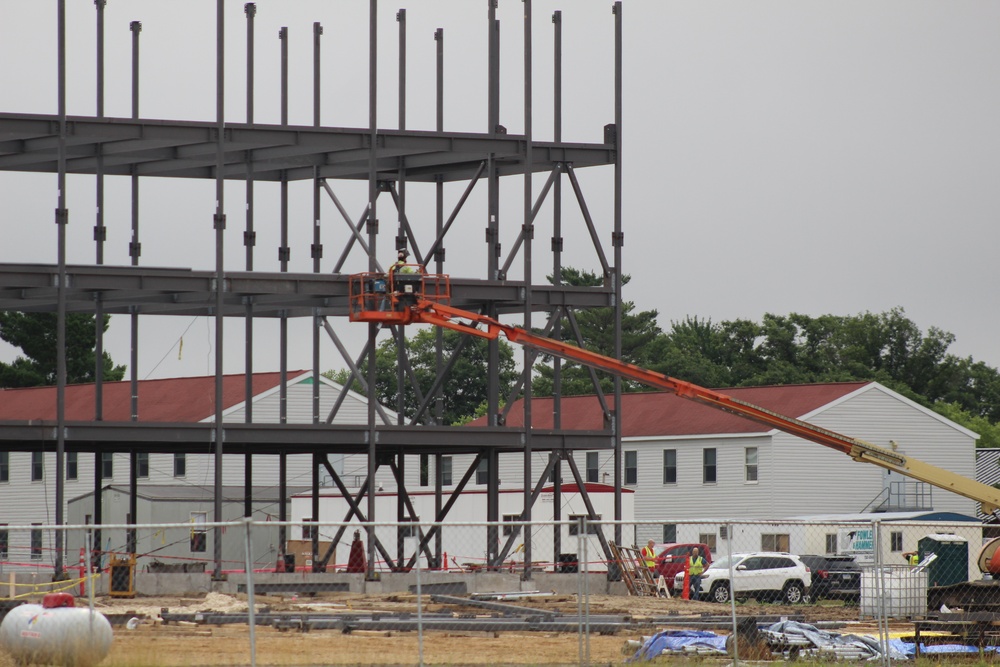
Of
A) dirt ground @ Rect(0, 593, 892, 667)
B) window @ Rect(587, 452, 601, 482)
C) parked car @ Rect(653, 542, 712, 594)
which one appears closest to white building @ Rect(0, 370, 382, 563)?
window @ Rect(587, 452, 601, 482)

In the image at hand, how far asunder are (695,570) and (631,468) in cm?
2464

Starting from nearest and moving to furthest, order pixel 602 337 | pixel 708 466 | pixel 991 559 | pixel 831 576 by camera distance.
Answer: pixel 991 559
pixel 831 576
pixel 708 466
pixel 602 337

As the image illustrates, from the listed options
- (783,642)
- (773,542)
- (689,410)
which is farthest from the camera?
(689,410)

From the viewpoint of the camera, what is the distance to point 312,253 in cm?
4662

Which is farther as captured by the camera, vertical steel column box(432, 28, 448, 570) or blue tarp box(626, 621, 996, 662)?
vertical steel column box(432, 28, 448, 570)

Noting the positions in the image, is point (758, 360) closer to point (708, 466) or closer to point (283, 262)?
point (708, 466)

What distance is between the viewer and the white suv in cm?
4381

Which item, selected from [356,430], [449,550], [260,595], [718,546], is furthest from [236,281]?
[718,546]

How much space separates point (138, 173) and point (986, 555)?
27.1 metres

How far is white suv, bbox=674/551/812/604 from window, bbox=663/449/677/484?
66.4 feet

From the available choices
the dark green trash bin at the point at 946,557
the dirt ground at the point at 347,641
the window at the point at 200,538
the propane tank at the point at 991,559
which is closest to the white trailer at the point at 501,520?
the window at the point at 200,538

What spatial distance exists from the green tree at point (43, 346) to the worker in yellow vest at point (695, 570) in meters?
52.9

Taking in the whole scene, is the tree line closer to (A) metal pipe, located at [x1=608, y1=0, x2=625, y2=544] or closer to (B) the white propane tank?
(A) metal pipe, located at [x1=608, y1=0, x2=625, y2=544]

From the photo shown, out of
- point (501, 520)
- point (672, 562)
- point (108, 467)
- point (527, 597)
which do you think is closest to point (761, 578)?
point (672, 562)
